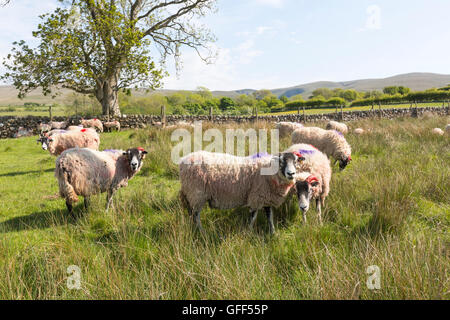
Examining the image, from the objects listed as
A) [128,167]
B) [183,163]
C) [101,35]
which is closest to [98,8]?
[101,35]

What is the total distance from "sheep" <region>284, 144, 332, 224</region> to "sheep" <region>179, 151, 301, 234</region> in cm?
24

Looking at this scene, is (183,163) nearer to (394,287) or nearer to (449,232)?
(394,287)

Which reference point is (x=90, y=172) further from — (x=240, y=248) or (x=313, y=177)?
(x=313, y=177)

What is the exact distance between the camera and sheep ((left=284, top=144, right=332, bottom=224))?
139 inches

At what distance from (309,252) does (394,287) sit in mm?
831

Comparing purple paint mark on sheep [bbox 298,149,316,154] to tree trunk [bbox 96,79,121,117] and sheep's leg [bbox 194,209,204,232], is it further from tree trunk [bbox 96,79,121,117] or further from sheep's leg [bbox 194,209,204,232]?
tree trunk [bbox 96,79,121,117]

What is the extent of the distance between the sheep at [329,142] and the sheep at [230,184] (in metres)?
3.64

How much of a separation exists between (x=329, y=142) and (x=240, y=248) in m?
5.43

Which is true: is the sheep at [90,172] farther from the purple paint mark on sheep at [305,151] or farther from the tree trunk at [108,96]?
the tree trunk at [108,96]

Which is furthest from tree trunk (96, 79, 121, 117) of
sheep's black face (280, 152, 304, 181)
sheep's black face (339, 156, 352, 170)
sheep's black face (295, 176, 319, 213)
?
sheep's black face (295, 176, 319, 213)

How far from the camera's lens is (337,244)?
288 cm

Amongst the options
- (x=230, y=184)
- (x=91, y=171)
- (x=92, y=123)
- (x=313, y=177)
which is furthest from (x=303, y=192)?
(x=92, y=123)
